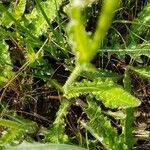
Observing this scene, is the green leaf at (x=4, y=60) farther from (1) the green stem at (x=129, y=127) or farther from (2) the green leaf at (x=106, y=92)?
(1) the green stem at (x=129, y=127)

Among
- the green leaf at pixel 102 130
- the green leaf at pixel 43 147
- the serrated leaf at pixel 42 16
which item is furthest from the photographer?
the serrated leaf at pixel 42 16

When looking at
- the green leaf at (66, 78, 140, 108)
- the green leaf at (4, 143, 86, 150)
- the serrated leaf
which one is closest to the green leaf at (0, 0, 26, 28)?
the serrated leaf

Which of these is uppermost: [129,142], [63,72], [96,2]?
[96,2]

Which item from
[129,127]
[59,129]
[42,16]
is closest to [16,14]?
[42,16]

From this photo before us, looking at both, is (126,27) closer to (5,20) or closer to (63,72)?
(63,72)

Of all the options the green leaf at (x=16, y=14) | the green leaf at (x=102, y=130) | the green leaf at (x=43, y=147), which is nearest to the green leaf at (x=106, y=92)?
the green leaf at (x=102, y=130)

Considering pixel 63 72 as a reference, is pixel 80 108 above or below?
below

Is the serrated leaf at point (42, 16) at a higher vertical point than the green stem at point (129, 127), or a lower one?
higher

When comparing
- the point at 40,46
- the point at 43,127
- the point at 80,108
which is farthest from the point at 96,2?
the point at 43,127
